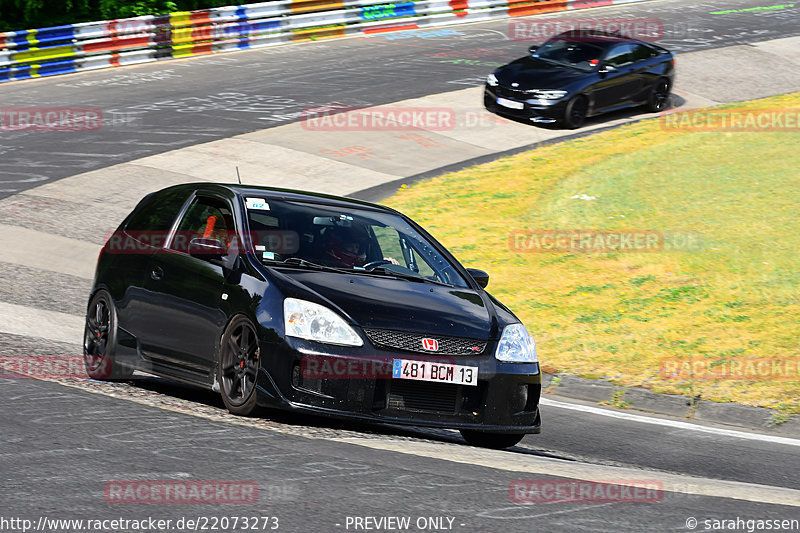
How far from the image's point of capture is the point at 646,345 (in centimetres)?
1085

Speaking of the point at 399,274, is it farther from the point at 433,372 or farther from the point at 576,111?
the point at 576,111

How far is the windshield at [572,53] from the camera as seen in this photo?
22.2 m

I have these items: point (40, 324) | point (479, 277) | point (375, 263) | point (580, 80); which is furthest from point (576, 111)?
point (375, 263)

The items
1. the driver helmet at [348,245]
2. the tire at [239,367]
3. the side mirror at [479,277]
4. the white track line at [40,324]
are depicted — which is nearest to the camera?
the tire at [239,367]

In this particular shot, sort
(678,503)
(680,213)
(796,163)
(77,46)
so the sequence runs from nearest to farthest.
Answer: (678,503) < (680,213) < (796,163) < (77,46)

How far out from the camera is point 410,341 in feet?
22.3

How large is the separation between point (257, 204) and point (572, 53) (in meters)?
15.8

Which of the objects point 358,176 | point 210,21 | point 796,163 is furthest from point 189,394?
point 210,21

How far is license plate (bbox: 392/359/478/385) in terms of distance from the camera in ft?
22.1

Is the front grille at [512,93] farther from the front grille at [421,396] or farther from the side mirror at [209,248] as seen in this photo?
the front grille at [421,396]

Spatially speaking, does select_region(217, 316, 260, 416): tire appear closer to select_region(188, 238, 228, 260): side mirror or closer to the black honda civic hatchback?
the black honda civic hatchback

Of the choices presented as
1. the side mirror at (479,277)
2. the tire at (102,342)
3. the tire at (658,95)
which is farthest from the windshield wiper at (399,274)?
the tire at (658,95)

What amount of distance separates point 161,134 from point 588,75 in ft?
27.0

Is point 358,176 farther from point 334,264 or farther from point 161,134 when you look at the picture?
point 334,264
